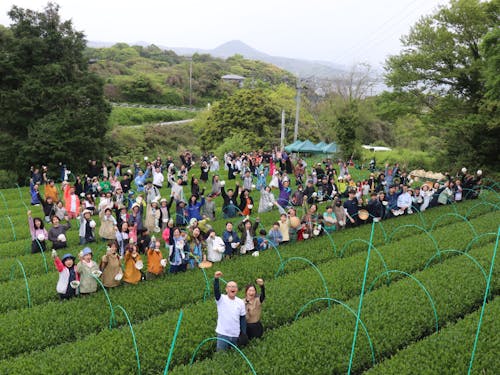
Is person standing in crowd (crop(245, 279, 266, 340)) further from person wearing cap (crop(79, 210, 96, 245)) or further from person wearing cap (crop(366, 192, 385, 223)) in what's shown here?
person wearing cap (crop(366, 192, 385, 223))

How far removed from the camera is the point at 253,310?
29.2 feet

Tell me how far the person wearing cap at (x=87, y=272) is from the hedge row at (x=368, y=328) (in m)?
4.06

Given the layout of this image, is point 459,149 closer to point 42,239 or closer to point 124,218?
point 124,218

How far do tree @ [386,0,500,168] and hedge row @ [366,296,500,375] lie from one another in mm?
23367

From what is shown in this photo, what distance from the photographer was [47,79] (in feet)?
102

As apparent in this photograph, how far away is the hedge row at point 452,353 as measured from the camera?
8195 millimetres

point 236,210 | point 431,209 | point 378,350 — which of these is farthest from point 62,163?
point 378,350

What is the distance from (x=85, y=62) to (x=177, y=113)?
39599mm

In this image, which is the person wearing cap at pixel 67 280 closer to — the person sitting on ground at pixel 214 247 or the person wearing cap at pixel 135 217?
the person wearing cap at pixel 135 217

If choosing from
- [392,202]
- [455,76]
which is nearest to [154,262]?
[392,202]

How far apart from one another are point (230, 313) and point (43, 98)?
2834 cm

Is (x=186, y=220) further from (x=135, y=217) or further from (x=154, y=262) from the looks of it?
(x=154, y=262)

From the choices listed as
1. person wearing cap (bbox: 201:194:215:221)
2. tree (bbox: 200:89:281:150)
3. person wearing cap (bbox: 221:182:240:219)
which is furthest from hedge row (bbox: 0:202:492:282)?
tree (bbox: 200:89:281:150)

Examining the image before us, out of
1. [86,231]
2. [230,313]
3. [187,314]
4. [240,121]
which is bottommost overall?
[187,314]
